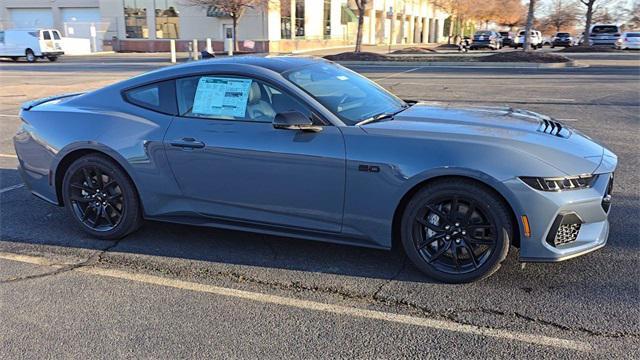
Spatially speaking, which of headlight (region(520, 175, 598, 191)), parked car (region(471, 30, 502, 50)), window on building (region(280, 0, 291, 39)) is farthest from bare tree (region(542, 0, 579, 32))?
headlight (region(520, 175, 598, 191))

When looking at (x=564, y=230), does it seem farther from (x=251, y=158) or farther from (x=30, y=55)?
(x=30, y=55)

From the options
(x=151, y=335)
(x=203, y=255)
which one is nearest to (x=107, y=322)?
(x=151, y=335)

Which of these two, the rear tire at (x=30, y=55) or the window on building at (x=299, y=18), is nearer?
the rear tire at (x=30, y=55)

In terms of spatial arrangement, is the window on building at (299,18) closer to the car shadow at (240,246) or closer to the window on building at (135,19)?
the window on building at (135,19)

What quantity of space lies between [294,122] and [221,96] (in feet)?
2.50

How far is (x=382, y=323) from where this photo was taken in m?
3.18

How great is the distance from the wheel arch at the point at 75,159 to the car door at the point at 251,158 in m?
0.45

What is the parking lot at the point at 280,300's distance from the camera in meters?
2.97

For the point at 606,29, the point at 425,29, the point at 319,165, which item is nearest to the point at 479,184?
the point at 319,165

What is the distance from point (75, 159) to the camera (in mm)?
4543

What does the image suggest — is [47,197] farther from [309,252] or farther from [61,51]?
[61,51]

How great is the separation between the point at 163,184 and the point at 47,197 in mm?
1287

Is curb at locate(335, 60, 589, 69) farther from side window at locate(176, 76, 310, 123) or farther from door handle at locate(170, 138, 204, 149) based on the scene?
door handle at locate(170, 138, 204, 149)

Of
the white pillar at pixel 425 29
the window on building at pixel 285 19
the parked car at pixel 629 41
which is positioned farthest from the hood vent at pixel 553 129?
the white pillar at pixel 425 29
